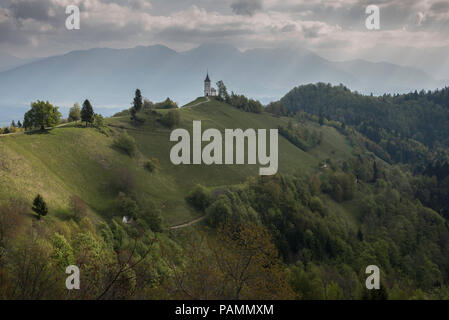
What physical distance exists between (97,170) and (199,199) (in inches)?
884

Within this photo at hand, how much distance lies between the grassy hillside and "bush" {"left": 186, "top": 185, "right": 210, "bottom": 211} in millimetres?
2014

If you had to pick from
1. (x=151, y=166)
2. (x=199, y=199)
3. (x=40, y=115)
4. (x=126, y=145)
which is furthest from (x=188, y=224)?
(x=40, y=115)

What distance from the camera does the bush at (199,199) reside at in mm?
63500

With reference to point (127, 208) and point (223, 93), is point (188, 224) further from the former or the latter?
point (223, 93)

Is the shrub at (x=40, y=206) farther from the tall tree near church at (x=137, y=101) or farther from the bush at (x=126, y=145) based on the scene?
the tall tree near church at (x=137, y=101)

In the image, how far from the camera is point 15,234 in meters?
29.9

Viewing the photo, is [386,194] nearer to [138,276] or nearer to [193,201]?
[193,201]

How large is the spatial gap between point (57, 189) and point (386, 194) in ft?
362

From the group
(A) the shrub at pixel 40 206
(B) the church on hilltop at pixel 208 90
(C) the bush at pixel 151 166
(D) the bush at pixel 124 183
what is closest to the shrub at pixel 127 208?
(D) the bush at pixel 124 183

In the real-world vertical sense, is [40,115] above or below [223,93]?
below

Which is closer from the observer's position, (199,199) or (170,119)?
(199,199)

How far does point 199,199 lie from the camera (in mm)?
64062

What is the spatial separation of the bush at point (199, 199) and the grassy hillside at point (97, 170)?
2014mm
